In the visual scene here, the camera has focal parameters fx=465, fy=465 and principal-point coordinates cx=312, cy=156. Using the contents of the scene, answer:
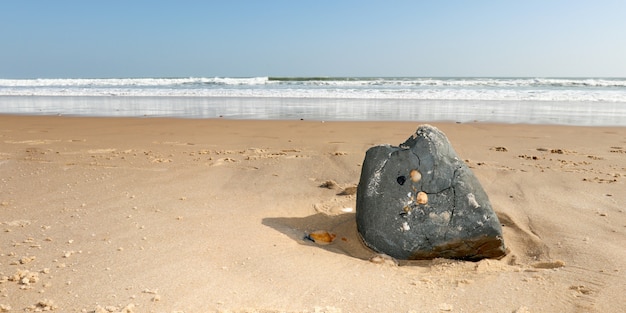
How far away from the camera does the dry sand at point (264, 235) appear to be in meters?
2.32

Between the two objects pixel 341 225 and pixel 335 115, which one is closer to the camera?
pixel 341 225

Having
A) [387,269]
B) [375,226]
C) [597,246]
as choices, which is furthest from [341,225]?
[597,246]

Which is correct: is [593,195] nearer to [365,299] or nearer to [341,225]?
[341,225]

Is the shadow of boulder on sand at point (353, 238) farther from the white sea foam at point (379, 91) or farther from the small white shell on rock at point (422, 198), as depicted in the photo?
the white sea foam at point (379, 91)

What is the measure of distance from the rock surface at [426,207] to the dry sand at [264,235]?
0.14 metres

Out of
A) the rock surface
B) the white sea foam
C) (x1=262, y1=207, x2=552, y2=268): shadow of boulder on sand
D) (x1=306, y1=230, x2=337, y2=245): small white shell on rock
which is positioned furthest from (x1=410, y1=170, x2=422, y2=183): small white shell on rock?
the white sea foam

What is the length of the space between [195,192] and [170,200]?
310 millimetres

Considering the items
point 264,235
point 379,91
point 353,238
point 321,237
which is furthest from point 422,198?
point 379,91

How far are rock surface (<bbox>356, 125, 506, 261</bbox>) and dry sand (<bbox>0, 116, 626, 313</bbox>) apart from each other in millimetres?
144

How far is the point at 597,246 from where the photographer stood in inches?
122

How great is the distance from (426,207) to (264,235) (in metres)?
1.12

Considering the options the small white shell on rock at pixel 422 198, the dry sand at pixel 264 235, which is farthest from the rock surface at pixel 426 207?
the dry sand at pixel 264 235

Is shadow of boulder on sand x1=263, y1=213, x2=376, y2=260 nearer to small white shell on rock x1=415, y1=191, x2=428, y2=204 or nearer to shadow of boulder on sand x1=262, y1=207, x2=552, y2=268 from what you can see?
shadow of boulder on sand x1=262, y1=207, x2=552, y2=268

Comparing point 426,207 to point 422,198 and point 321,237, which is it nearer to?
point 422,198
